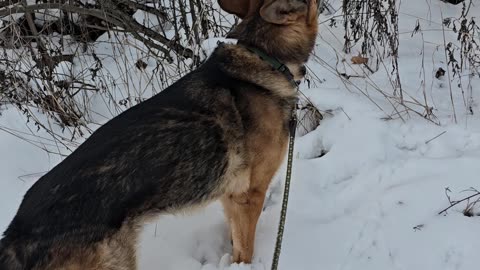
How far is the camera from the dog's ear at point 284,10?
109 inches

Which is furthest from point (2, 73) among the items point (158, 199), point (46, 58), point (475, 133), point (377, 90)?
point (475, 133)

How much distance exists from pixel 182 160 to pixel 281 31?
0.91 m

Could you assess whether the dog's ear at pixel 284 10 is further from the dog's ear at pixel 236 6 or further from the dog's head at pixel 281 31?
the dog's ear at pixel 236 6

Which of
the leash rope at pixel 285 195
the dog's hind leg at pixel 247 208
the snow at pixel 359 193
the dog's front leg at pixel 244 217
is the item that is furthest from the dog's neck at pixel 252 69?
the snow at pixel 359 193

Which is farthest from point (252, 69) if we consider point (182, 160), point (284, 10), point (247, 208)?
point (247, 208)

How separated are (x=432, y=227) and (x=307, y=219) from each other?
0.75m

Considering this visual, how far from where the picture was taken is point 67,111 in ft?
15.2

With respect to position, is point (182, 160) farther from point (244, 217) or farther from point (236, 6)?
point (236, 6)

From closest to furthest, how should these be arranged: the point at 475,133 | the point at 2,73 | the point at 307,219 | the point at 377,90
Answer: the point at 307,219 → the point at 475,133 → the point at 377,90 → the point at 2,73

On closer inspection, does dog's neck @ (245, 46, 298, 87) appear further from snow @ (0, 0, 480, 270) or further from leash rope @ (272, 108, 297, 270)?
snow @ (0, 0, 480, 270)

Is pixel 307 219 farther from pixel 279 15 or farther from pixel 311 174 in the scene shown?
pixel 279 15

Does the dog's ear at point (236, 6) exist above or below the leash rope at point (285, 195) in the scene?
above

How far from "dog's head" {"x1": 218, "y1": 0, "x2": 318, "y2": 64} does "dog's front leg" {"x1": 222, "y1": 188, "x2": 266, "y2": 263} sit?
0.80 metres

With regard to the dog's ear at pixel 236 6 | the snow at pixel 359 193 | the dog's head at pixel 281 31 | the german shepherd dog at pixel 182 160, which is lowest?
the snow at pixel 359 193
